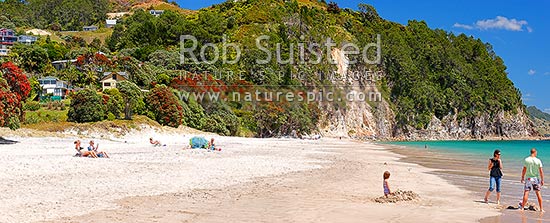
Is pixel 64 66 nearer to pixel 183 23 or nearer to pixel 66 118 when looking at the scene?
pixel 183 23

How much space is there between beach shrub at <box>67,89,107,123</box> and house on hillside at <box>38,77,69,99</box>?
17.8m

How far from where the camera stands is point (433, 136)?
4601 inches

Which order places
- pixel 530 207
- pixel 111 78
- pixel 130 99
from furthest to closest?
Answer: pixel 111 78 < pixel 130 99 < pixel 530 207

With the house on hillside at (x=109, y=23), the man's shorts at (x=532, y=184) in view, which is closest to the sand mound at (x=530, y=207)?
the man's shorts at (x=532, y=184)

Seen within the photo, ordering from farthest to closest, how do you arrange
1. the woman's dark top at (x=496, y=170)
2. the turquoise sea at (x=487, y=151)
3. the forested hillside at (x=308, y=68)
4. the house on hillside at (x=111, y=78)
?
the forested hillside at (x=308, y=68) → the house on hillside at (x=111, y=78) → the turquoise sea at (x=487, y=151) → the woman's dark top at (x=496, y=170)

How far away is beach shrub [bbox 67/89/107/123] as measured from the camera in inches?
1731

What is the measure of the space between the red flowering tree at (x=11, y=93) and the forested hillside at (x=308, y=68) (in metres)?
18.9

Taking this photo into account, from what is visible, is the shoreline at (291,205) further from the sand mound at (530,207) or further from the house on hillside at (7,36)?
the house on hillside at (7,36)

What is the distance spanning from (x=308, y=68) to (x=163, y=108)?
53.8 m

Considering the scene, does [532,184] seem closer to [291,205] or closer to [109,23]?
[291,205]

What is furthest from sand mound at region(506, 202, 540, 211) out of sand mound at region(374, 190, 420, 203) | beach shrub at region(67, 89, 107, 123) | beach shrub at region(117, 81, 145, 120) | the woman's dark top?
beach shrub at region(117, 81, 145, 120)

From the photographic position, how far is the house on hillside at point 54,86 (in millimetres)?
60812

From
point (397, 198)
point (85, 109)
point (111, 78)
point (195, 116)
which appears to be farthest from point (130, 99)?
point (397, 198)

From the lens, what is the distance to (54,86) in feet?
203
